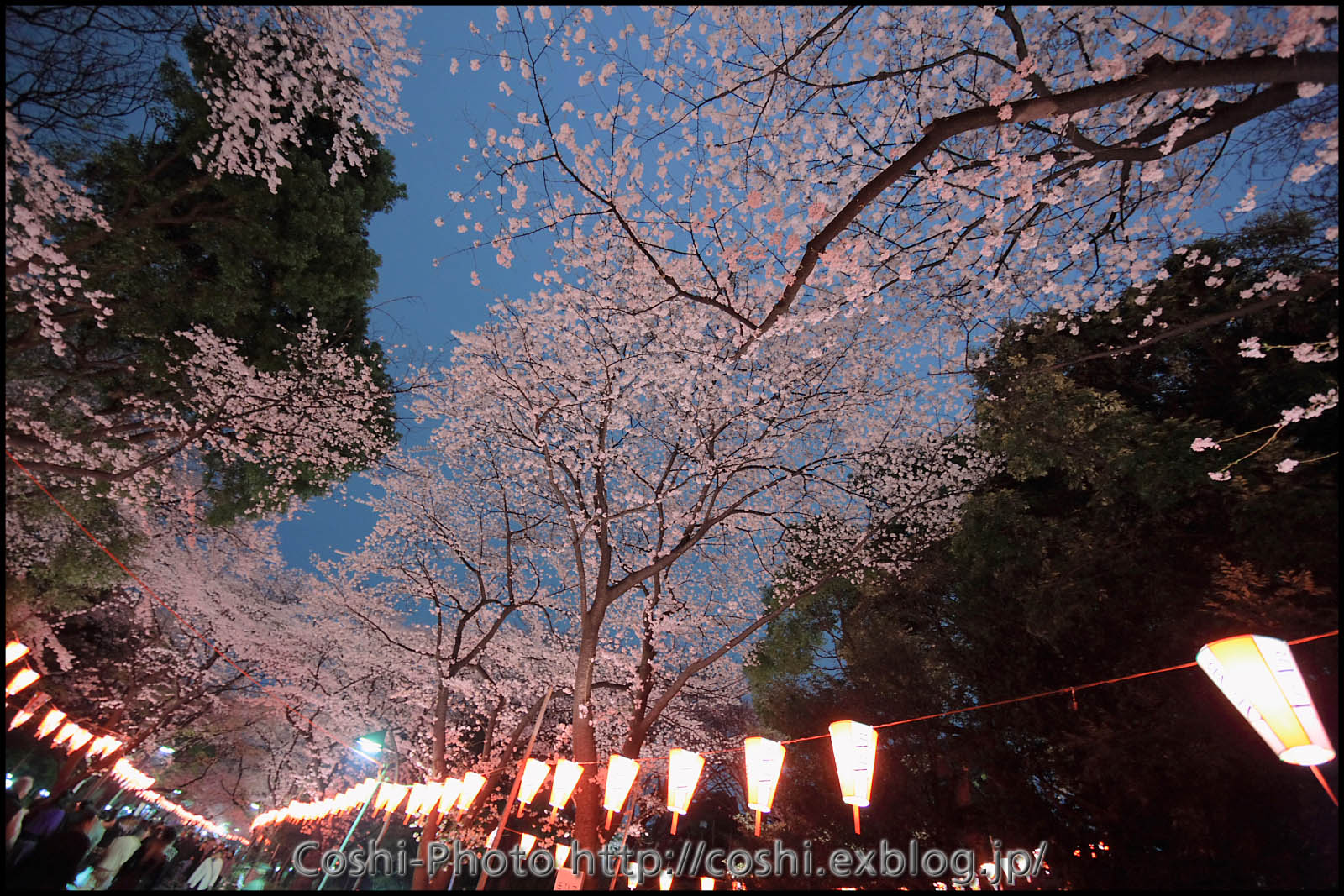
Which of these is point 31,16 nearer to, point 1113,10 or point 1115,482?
point 1113,10

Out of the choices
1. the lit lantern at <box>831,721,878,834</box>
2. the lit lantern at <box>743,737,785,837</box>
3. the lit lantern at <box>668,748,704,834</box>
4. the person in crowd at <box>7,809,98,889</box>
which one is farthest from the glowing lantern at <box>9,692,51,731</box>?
the lit lantern at <box>831,721,878,834</box>

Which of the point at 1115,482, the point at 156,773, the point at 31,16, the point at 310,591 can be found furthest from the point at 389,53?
the point at 156,773

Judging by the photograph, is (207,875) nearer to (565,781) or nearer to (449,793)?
(449,793)

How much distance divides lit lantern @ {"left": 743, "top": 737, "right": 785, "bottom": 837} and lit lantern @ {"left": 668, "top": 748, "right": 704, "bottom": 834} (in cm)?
59

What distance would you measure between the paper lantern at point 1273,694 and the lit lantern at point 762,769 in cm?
391

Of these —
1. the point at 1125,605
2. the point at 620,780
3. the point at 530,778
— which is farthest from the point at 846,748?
the point at 1125,605

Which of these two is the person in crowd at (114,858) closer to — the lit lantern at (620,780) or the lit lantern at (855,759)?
the lit lantern at (620,780)

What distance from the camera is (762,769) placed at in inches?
233

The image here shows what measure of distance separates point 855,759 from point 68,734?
1563 cm

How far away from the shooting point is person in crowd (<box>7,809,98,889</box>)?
4.92m

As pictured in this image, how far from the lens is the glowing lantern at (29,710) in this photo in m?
8.84

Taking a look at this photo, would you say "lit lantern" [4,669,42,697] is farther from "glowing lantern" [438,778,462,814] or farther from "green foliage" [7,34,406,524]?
"glowing lantern" [438,778,462,814]

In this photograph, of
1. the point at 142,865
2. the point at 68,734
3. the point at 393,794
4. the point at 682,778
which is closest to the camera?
the point at 682,778

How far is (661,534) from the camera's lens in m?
10.1
